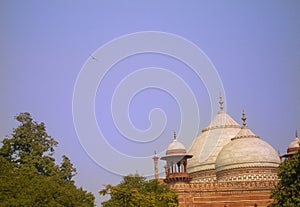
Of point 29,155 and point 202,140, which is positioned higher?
point 202,140

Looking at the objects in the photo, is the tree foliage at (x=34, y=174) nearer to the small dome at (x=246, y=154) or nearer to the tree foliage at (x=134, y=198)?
the tree foliage at (x=134, y=198)

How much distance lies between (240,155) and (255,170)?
1.68 meters

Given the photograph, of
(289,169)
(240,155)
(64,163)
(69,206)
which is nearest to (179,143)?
(240,155)

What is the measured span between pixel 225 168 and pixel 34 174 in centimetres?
1537

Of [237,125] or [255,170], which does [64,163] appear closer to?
[255,170]

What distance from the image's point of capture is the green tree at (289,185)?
2755 cm

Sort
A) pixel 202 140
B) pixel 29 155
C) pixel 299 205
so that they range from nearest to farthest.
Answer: pixel 299 205, pixel 29 155, pixel 202 140

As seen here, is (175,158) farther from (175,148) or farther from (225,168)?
(225,168)

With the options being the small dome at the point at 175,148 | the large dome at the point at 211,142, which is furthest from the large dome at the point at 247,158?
the small dome at the point at 175,148

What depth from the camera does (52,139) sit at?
4200cm

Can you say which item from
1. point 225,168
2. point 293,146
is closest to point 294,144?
point 293,146

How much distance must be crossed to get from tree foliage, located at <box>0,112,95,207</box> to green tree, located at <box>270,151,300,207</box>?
1181 centimetres

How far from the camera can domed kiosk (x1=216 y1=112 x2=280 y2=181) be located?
43.0 m

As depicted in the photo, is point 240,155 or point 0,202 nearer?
point 0,202
